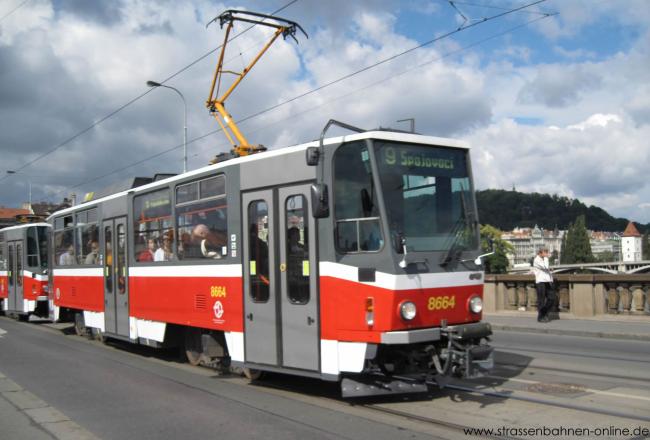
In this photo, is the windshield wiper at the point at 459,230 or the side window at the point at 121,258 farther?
the side window at the point at 121,258

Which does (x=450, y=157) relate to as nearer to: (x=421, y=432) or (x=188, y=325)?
(x=421, y=432)

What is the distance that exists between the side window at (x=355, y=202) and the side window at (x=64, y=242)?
996 cm

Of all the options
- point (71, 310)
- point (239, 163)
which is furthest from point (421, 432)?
point (71, 310)

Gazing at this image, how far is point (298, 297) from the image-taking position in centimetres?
806

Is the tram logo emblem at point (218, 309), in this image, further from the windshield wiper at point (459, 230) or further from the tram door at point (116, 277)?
the tram door at point (116, 277)

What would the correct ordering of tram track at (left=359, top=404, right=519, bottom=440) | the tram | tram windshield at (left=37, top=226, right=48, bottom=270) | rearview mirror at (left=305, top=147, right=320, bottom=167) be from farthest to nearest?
tram windshield at (left=37, top=226, right=48, bottom=270)
the tram
rearview mirror at (left=305, top=147, right=320, bottom=167)
tram track at (left=359, top=404, right=519, bottom=440)

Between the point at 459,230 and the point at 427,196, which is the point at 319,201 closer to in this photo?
the point at 427,196

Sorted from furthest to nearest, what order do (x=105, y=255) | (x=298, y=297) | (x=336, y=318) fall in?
(x=105, y=255) < (x=298, y=297) < (x=336, y=318)

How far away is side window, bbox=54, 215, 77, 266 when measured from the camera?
1565 centimetres

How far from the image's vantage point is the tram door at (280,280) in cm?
790

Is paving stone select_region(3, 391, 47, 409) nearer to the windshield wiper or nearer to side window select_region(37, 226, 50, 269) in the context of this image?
the windshield wiper

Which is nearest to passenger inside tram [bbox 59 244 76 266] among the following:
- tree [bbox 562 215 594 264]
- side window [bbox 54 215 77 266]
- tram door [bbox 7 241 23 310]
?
side window [bbox 54 215 77 266]

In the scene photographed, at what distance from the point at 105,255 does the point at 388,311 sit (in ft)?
27.3

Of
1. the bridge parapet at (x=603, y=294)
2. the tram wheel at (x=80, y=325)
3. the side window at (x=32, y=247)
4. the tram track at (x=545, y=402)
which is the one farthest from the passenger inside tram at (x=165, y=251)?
the side window at (x=32, y=247)
